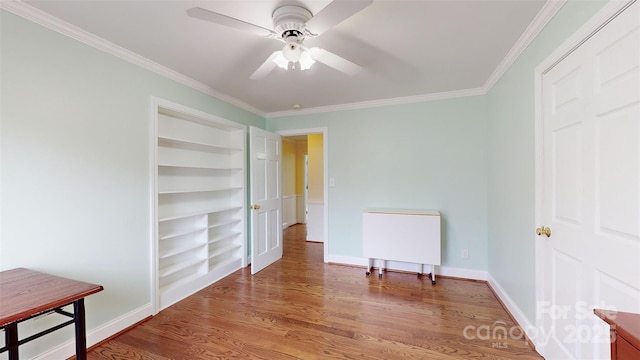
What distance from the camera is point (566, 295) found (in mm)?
1476

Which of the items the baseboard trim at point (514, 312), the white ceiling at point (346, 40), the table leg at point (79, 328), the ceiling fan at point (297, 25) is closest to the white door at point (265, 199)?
the white ceiling at point (346, 40)

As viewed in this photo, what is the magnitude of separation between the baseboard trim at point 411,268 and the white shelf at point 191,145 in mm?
2091

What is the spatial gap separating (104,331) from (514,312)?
3.33m

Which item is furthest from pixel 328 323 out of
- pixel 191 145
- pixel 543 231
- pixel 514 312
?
pixel 191 145

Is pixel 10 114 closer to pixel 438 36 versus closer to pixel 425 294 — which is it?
pixel 438 36

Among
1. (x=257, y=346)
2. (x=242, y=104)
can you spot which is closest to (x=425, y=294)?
(x=257, y=346)

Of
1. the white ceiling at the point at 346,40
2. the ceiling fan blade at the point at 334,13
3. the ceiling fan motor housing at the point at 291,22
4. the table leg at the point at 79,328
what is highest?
the white ceiling at the point at 346,40

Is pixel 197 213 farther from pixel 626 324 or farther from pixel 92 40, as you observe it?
pixel 626 324

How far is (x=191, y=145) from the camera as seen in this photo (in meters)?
3.00

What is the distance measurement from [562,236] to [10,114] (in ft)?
11.0

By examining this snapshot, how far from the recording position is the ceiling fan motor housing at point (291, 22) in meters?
1.49

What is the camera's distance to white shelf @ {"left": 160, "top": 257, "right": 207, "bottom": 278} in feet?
8.59

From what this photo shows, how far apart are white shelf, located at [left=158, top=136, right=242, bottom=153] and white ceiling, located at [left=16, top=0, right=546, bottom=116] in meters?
0.67

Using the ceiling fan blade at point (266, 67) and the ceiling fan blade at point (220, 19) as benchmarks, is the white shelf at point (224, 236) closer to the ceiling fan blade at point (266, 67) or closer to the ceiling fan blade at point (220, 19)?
the ceiling fan blade at point (266, 67)
